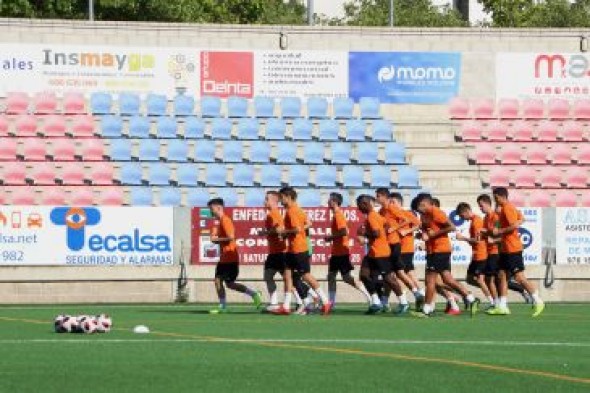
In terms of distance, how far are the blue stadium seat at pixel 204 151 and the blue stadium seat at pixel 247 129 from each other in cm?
95

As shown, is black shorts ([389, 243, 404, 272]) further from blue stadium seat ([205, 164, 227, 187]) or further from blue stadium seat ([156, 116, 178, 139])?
blue stadium seat ([156, 116, 178, 139])

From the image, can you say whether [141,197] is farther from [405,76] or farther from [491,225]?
[491,225]

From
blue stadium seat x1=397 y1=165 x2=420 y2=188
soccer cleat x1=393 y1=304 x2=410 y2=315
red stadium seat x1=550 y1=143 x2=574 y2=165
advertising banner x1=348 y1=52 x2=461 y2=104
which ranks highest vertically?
advertising banner x1=348 y1=52 x2=461 y2=104

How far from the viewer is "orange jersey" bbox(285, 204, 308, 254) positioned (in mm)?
28719

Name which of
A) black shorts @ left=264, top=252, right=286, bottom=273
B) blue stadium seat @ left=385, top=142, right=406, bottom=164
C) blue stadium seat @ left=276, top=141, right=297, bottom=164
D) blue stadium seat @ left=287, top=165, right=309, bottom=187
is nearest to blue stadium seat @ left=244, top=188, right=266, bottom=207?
blue stadium seat @ left=287, top=165, right=309, bottom=187

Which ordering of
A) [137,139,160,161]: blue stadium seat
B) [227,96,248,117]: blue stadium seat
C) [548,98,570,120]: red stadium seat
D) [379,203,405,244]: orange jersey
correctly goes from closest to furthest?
[379,203,405,244]: orange jersey < [137,139,160,161]: blue stadium seat < [227,96,248,117]: blue stadium seat < [548,98,570,120]: red stadium seat

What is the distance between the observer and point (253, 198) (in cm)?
3997

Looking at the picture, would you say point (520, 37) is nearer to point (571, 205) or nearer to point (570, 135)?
point (570, 135)

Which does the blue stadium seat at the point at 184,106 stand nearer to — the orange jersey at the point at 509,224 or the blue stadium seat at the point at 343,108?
the blue stadium seat at the point at 343,108

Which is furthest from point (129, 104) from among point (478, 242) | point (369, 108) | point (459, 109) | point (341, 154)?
point (478, 242)

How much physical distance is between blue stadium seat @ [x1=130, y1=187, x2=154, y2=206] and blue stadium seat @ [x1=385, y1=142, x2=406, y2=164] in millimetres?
6457

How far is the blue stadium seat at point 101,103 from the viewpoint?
4247cm

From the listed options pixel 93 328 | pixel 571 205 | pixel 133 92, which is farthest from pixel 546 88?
pixel 93 328

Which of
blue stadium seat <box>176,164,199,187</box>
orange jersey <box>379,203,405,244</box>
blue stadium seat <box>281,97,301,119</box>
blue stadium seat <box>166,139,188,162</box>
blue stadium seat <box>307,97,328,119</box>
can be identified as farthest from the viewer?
blue stadium seat <box>307,97,328,119</box>
